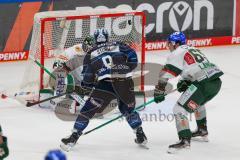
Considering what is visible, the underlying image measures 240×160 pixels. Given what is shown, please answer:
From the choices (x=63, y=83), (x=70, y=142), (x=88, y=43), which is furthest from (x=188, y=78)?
(x=63, y=83)

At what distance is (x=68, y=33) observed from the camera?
454 inches

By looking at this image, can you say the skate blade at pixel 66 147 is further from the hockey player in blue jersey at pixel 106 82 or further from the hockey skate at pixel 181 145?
the hockey skate at pixel 181 145

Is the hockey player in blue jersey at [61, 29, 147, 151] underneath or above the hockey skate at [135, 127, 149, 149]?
above

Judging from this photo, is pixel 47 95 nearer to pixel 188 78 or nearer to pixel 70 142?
pixel 70 142

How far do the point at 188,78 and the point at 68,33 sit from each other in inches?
112

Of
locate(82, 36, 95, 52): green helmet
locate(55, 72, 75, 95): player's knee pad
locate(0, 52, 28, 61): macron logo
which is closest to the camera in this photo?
locate(82, 36, 95, 52): green helmet

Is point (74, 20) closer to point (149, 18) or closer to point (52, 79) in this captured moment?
point (52, 79)

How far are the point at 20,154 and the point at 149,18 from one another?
19.9ft

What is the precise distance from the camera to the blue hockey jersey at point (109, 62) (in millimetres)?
9234

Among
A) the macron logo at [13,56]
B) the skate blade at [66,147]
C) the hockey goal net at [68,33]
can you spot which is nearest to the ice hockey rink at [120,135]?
the skate blade at [66,147]

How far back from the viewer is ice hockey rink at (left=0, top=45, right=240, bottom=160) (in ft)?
30.1

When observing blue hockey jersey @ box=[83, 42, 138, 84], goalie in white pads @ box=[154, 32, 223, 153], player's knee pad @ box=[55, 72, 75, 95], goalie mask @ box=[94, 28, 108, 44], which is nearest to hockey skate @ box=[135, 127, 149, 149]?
goalie in white pads @ box=[154, 32, 223, 153]

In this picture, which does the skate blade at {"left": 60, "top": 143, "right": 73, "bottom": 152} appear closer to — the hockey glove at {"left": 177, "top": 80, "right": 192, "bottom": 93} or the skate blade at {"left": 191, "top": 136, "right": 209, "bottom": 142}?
the hockey glove at {"left": 177, "top": 80, "right": 192, "bottom": 93}

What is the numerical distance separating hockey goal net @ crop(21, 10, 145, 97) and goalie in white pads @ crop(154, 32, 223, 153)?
2.35 metres
